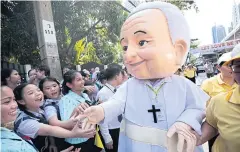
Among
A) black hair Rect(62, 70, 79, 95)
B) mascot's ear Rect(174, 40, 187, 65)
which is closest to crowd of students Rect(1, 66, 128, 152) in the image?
black hair Rect(62, 70, 79, 95)

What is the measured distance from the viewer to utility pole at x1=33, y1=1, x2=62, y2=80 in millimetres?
4742

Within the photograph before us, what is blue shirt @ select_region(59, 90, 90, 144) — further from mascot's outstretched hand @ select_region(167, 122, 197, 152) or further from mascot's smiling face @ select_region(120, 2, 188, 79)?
mascot's outstretched hand @ select_region(167, 122, 197, 152)

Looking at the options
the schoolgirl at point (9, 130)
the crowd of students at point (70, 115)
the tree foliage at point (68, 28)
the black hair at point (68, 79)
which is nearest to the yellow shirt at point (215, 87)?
the crowd of students at point (70, 115)

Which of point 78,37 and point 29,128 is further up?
point 78,37

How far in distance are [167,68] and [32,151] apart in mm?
1073

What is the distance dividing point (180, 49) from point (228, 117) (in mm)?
632

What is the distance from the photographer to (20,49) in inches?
353

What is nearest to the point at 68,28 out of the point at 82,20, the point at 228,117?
the point at 82,20

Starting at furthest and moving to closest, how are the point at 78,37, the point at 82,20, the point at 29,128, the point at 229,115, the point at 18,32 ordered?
the point at 78,37 → the point at 82,20 → the point at 18,32 → the point at 29,128 → the point at 229,115

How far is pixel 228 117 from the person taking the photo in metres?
1.50

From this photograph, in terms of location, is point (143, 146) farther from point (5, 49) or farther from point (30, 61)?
point (30, 61)

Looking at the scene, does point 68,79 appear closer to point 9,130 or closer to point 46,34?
point 9,130

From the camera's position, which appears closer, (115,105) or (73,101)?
(115,105)

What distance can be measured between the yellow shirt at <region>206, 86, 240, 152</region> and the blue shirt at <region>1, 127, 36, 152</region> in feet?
3.95
